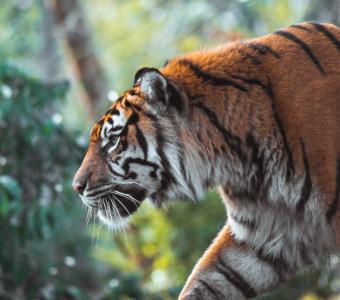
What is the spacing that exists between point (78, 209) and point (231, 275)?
12.3 feet

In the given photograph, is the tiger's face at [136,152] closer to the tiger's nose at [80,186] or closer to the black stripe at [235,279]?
the tiger's nose at [80,186]

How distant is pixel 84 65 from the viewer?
12461 millimetres

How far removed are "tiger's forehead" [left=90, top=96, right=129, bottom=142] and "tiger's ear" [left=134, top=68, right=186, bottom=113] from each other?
0.17 m

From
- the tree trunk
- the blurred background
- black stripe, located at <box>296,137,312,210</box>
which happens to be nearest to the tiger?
black stripe, located at <box>296,137,312,210</box>

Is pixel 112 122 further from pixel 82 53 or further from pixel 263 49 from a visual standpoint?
pixel 82 53

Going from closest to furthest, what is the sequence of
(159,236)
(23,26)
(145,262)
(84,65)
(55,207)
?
1. (55,207)
2. (159,236)
3. (145,262)
4. (84,65)
5. (23,26)

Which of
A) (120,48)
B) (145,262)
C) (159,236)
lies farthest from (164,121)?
(120,48)

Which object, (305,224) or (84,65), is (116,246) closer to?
(84,65)

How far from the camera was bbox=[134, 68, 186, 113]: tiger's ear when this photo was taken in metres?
4.17

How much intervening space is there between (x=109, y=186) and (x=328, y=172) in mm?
1121

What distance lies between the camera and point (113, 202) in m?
4.43

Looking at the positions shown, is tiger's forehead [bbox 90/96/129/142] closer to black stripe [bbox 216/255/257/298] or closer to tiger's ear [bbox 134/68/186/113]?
→ tiger's ear [bbox 134/68/186/113]

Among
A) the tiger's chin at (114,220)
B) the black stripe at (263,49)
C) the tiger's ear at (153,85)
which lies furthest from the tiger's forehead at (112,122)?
the black stripe at (263,49)

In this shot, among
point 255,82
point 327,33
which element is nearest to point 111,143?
point 255,82
